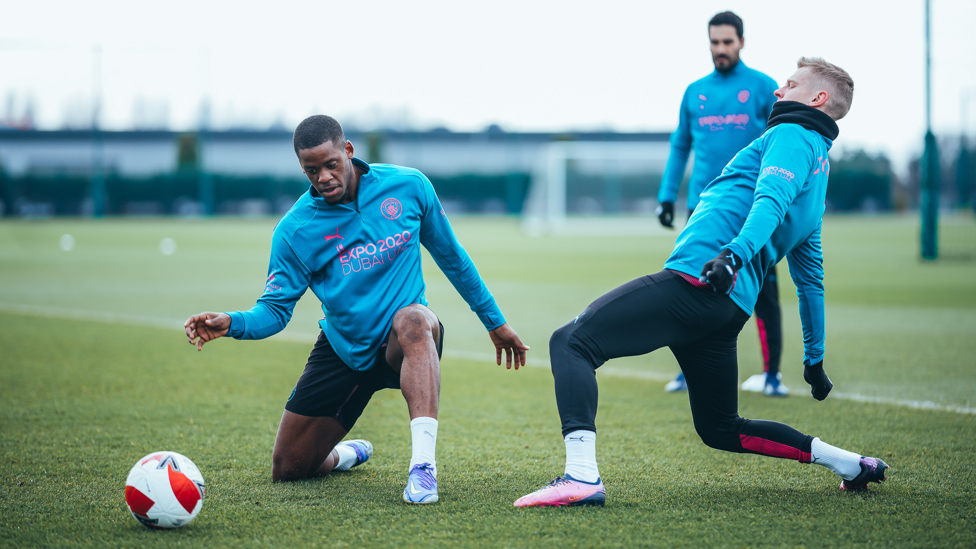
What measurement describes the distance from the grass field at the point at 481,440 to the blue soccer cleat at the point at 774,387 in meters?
0.11

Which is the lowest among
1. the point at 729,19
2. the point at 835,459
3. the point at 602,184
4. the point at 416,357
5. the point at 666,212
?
the point at 835,459

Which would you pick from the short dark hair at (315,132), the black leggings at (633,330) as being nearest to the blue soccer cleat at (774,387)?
the black leggings at (633,330)

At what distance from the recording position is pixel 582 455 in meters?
3.09

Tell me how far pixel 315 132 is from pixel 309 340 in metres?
4.97

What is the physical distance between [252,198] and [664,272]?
1983 inches

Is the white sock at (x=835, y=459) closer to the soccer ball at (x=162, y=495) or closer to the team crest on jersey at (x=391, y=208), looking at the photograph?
the team crest on jersey at (x=391, y=208)

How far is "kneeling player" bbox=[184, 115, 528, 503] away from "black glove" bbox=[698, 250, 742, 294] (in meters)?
1.08

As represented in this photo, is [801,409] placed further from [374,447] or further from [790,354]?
[374,447]

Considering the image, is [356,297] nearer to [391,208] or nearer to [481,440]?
[391,208]

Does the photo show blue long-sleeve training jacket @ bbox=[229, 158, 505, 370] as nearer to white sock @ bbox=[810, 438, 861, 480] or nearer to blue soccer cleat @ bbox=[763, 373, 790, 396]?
white sock @ bbox=[810, 438, 861, 480]

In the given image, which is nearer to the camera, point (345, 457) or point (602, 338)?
point (602, 338)

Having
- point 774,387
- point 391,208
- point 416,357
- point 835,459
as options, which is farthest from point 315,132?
point 774,387

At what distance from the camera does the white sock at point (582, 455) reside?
3.08 metres

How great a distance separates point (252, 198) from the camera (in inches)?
2007
